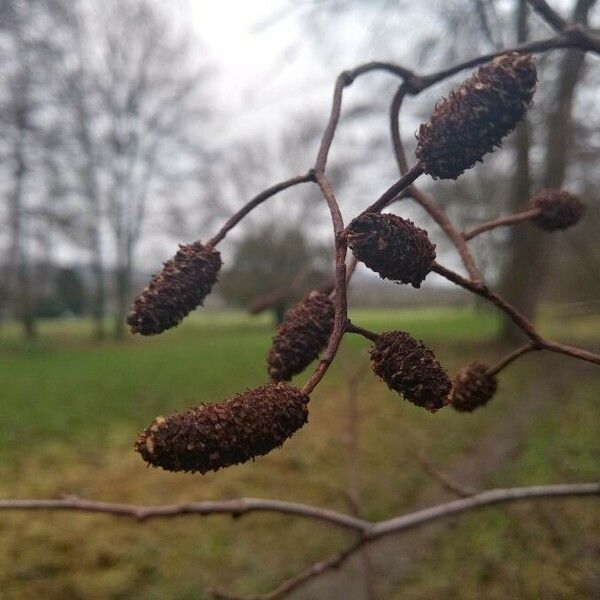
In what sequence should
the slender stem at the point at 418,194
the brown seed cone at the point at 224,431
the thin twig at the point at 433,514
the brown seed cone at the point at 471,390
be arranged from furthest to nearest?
the thin twig at the point at 433,514 → the brown seed cone at the point at 471,390 → the slender stem at the point at 418,194 → the brown seed cone at the point at 224,431

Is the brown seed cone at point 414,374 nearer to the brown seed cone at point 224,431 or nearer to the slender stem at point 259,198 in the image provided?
the brown seed cone at point 224,431

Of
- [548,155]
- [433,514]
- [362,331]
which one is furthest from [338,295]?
[548,155]

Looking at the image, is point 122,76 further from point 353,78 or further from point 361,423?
point 353,78

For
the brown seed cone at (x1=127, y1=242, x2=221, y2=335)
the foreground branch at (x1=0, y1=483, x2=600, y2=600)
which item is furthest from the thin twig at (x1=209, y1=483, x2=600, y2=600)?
the brown seed cone at (x1=127, y1=242, x2=221, y2=335)

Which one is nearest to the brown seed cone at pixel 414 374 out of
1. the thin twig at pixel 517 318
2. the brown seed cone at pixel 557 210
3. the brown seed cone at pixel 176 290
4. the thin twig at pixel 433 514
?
the thin twig at pixel 517 318

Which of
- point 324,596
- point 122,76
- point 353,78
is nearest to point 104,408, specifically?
point 324,596
